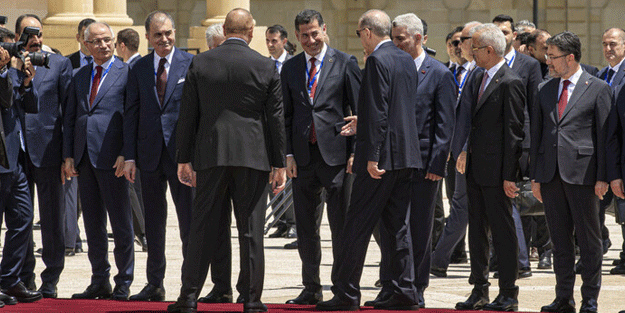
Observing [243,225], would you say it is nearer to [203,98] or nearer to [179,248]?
[203,98]

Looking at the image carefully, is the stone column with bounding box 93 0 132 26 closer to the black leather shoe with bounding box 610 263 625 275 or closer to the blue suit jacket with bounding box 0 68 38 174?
the blue suit jacket with bounding box 0 68 38 174

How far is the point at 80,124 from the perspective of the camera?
363 inches

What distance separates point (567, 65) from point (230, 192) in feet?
8.60

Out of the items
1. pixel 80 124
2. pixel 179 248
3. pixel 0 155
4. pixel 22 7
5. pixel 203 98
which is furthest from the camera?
pixel 22 7

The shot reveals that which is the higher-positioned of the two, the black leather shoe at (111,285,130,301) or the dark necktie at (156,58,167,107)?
the dark necktie at (156,58,167,107)

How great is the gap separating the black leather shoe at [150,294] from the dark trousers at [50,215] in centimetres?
73

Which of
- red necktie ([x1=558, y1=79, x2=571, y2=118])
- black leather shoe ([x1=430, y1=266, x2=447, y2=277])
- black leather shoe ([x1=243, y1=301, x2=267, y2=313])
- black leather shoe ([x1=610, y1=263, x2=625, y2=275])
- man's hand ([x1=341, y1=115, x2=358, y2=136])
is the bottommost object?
black leather shoe ([x1=610, y1=263, x2=625, y2=275])

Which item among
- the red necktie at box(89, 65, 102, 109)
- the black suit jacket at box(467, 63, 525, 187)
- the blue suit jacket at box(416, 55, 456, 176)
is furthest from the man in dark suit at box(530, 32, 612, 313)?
the red necktie at box(89, 65, 102, 109)

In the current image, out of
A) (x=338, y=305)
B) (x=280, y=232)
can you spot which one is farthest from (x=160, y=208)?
(x=280, y=232)

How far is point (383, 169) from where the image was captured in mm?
8289

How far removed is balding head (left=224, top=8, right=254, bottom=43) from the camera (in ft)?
26.6

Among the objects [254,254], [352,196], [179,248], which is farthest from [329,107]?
[179,248]

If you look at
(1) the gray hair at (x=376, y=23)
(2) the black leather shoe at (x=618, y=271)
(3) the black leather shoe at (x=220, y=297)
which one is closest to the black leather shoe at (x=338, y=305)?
(3) the black leather shoe at (x=220, y=297)

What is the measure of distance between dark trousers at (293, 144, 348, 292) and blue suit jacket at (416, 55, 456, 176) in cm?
65
